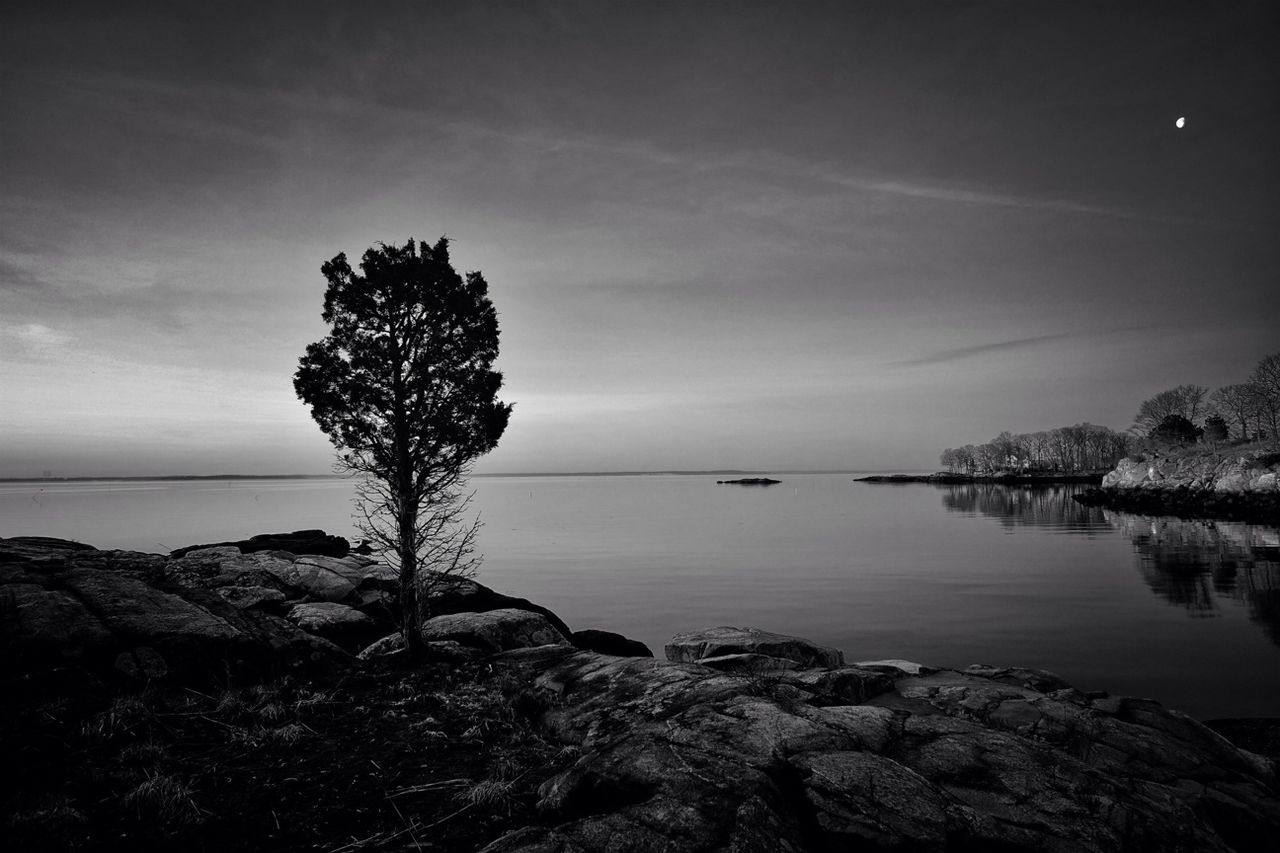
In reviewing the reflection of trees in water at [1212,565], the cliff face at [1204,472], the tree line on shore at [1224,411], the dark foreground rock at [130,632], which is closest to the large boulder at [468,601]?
the dark foreground rock at [130,632]

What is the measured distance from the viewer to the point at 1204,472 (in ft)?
252

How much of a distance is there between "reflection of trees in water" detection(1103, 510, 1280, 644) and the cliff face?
1421 cm

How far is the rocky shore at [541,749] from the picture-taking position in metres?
5.43

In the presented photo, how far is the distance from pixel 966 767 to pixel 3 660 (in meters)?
14.9

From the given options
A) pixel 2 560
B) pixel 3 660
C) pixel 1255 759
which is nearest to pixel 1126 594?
pixel 1255 759

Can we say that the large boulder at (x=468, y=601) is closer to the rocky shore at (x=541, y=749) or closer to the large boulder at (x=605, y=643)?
the large boulder at (x=605, y=643)

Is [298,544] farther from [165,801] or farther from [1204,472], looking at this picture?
[1204,472]

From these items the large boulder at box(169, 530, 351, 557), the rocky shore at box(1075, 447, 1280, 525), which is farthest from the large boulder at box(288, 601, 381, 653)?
the rocky shore at box(1075, 447, 1280, 525)

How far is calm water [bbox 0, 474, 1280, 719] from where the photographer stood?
61.0ft

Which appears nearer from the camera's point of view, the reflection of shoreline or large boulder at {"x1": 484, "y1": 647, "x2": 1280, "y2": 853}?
large boulder at {"x1": 484, "y1": 647, "x2": 1280, "y2": 853}

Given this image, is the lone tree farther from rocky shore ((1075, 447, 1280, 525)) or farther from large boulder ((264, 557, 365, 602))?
rocky shore ((1075, 447, 1280, 525))

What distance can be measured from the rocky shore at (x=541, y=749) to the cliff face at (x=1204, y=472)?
7778 centimetres

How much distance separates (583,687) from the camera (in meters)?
10.6

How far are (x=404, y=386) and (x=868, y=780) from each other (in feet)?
41.8
